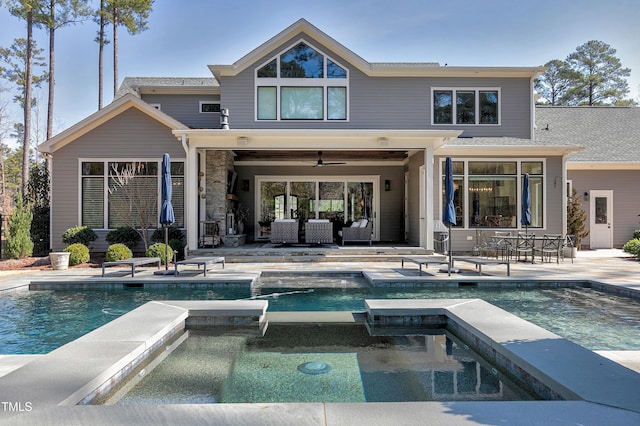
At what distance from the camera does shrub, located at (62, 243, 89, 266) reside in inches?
411

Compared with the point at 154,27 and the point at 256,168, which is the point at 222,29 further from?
the point at 154,27

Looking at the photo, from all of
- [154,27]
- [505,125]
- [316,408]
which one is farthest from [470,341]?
[154,27]

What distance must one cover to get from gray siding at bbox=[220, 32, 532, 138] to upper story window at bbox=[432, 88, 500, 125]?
179 millimetres

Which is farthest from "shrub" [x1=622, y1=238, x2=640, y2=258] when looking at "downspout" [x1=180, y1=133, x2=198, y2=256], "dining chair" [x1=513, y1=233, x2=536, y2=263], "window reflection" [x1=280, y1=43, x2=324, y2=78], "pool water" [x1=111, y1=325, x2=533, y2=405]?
"downspout" [x1=180, y1=133, x2=198, y2=256]

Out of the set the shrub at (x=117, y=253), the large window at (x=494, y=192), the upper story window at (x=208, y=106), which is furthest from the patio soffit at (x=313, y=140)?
the upper story window at (x=208, y=106)

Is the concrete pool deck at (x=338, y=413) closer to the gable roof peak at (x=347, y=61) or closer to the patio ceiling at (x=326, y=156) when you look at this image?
the gable roof peak at (x=347, y=61)

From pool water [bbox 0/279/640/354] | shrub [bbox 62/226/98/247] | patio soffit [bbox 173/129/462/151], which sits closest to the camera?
pool water [bbox 0/279/640/354]

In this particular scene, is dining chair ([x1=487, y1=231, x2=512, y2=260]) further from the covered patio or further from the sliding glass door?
the sliding glass door

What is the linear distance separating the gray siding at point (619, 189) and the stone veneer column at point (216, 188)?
39.6ft

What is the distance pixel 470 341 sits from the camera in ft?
14.9

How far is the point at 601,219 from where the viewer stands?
50.2 feet

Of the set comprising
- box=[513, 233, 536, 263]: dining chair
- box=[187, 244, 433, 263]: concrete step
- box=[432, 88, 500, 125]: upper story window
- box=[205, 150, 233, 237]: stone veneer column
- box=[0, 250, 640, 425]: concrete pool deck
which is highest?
box=[432, 88, 500, 125]: upper story window

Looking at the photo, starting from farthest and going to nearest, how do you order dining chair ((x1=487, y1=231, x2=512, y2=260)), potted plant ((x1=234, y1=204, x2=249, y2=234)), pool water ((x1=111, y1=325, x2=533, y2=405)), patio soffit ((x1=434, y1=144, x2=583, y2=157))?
1. potted plant ((x1=234, y1=204, x2=249, y2=234))
2. patio soffit ((x1=434, y1=144, x2=583, y2=157))
3. dining chair ((x1=487, y1=231, x2=512, y2=260))
4. pool water ((x1=111, y1=325, x2=533, y2=405))

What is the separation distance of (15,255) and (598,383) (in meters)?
Result: 13.5
